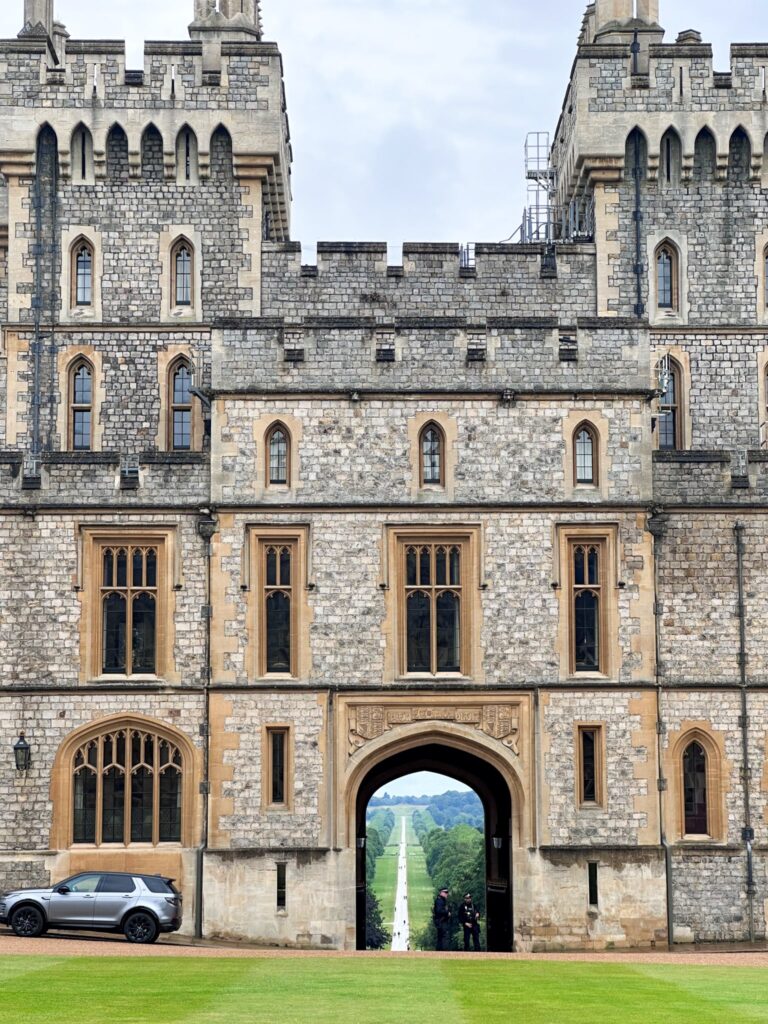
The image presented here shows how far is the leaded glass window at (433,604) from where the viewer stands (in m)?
36.4

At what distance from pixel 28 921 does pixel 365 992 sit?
10641 mm

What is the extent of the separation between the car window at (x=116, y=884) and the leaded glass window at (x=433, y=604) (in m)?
7.41

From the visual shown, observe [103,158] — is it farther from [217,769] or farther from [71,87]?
[217,769]

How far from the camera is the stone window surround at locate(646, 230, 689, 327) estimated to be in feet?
133

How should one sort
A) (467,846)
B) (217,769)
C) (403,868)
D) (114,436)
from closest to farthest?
(217,769) → (114,436) → (467,846) → (403,868)

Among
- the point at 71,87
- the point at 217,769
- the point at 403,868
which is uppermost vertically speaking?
the point at 71,87

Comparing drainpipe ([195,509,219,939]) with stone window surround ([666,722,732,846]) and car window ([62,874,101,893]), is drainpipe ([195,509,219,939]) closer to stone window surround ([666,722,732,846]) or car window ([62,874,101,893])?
car window ([62,874,101,893])

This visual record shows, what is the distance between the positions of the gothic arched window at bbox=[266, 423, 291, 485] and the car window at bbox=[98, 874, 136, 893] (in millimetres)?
8652

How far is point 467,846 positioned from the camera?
111312mm

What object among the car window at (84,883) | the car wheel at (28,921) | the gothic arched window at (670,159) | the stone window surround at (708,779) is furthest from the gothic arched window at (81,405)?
the stone window surround at (708,779)

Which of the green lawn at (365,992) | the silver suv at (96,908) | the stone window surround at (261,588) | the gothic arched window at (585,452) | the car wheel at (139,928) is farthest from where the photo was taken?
the gothic arched window at (585,452)

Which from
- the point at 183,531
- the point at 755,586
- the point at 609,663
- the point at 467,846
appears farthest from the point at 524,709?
the point at 467,846

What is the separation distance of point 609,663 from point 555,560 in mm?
2330

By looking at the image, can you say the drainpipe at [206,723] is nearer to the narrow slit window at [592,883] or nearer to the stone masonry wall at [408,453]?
the stone masonry wall at [408,453]
